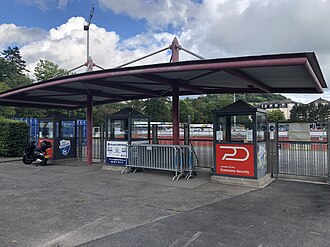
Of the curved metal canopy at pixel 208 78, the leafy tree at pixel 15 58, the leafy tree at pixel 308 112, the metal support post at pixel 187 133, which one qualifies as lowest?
→ the metal support post at pixel 187 133

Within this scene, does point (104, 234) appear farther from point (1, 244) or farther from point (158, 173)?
Answer: point (158, 173)

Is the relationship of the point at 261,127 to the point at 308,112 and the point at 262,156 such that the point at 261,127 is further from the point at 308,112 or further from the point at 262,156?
the point at 308,112

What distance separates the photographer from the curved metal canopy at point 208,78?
594 centimetres

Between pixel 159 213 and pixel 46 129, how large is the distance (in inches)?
371

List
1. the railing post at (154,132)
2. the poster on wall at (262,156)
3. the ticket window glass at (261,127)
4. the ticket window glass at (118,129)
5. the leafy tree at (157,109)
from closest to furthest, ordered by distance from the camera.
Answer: the poster on wall at (262,156), the ticket window glass at (261,127), the ticket window glass at (118,129), the railing post at (154,132), the leafy tree at (157,109)

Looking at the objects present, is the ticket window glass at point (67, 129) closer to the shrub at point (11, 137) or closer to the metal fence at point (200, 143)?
the shrub at point (11, 137)

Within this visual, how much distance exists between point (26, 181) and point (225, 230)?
658cm

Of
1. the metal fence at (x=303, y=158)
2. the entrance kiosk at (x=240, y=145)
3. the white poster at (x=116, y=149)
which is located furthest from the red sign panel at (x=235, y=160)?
the white poster at (x=116, y=149)

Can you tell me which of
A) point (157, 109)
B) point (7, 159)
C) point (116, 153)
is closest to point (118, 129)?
point (116, 153)

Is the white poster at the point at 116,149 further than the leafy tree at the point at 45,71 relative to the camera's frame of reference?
No

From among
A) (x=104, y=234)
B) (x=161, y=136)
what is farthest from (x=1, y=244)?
(x=161, y=136)

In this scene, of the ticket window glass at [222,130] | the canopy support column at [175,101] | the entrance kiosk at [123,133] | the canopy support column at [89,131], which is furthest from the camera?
the canopy support column at [89,131]

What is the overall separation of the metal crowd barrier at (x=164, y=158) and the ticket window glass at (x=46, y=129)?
489 centimetres

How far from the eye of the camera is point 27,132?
1480 centimetres
